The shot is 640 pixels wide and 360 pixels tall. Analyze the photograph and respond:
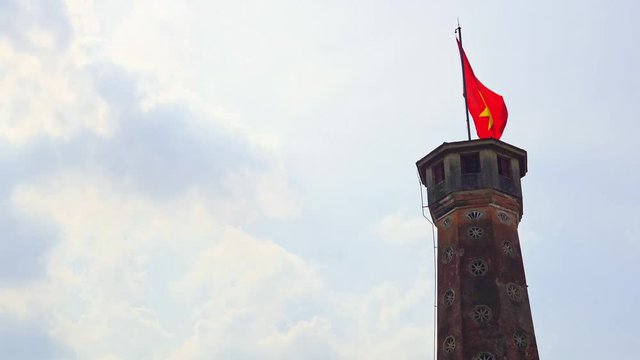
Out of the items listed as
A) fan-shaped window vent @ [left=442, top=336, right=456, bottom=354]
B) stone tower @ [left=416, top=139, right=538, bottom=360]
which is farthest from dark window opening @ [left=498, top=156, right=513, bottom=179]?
fan-shaped window vent @ [left=442, top=336, right=456, bottom=354]

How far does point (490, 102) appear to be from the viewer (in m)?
49.6

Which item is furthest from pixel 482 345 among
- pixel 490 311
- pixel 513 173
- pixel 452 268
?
pixel 513 173

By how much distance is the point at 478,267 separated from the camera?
42.9m

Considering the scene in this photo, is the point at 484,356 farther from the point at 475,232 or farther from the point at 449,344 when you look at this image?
the point at 475,232

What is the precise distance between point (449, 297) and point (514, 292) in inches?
142

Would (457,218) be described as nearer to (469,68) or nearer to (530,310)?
(530,310)

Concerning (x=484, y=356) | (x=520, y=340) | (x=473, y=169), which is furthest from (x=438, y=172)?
(x=484, y=356)

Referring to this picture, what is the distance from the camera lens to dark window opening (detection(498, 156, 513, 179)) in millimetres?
46875

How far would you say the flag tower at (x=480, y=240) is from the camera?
4091 centimetres

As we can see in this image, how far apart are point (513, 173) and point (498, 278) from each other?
25.5 ft

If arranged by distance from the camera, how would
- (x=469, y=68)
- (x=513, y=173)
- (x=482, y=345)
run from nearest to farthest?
(x=482, y=345) → (x=513, y=173) → (x=469, y=68)

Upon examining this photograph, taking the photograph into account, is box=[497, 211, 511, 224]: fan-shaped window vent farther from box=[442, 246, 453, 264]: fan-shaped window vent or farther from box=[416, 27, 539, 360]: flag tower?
box=[442, 246, 453, 264]: fan-shaped window vent

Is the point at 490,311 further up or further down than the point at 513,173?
further down

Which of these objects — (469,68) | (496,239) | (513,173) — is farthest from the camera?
(469,68)
